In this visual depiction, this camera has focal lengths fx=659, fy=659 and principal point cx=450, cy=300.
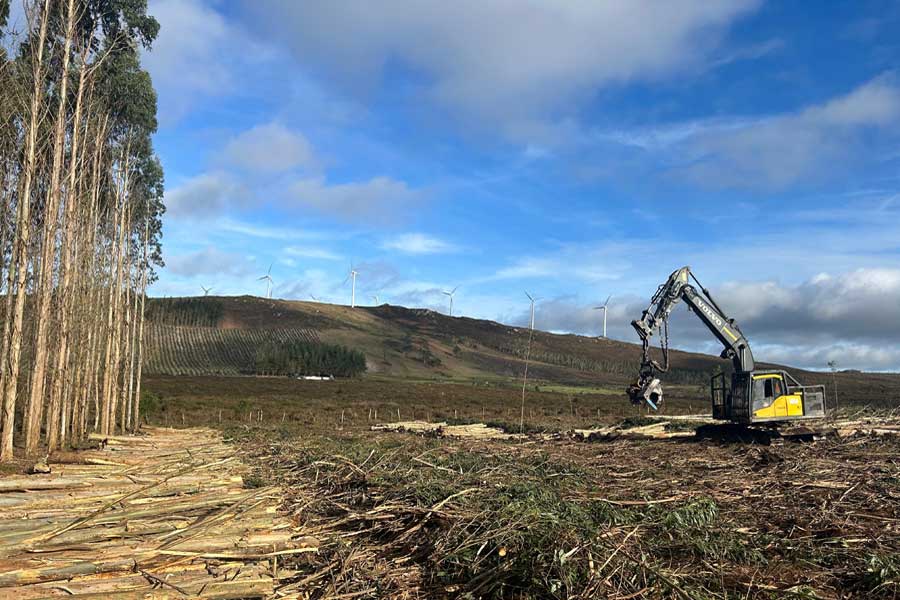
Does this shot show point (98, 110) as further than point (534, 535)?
Yes

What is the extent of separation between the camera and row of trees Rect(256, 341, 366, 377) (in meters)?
88.0

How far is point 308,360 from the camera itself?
9075 cm

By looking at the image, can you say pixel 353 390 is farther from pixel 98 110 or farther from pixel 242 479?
pixel 242 479

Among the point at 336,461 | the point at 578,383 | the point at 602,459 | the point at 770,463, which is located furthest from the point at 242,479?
the point at 578,383

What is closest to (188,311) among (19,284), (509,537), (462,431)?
(462,431)

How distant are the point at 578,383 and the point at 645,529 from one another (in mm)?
101809

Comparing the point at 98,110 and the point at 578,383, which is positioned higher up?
the point at 98,110

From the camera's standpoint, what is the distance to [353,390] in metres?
64.2

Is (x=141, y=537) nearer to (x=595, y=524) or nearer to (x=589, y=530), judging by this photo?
(x=589, y=530)

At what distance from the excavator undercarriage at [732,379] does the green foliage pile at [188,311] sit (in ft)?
339

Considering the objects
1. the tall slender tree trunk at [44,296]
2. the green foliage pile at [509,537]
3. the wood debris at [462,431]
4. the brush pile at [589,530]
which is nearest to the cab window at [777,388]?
the brush pile at [589,530]

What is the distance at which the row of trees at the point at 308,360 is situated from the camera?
289 feet

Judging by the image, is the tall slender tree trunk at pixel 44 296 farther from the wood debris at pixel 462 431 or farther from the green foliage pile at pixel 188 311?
the green foliage pile at pixel 188 311

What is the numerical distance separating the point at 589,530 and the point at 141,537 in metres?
5.06
